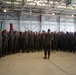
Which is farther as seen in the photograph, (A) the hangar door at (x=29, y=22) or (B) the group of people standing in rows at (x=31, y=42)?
(A) the hangar door at (x=29, y=22)

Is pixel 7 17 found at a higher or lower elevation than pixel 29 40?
higher

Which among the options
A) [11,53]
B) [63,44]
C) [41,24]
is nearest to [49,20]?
[41,24]

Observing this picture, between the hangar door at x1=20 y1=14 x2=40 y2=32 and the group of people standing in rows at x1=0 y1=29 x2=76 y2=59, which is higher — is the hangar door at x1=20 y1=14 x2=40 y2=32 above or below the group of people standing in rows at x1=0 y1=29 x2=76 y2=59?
above

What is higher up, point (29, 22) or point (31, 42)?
point (29, 22)

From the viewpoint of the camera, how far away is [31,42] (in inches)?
455

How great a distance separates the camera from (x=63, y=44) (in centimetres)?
1245

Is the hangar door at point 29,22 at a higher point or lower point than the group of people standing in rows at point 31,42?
higher

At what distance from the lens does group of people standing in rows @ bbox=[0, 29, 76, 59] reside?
9.54 metres

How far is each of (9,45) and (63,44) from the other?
4.71 meters

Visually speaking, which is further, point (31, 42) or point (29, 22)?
point (29, 22)

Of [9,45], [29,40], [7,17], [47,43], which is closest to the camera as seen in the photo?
[47,43]

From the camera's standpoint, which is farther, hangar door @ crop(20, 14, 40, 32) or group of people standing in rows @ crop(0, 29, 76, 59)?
hangar door @ crop(20, 14, 40, 32)

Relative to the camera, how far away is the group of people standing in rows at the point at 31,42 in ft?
31.3

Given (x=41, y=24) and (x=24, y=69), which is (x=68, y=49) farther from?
(x=41, y=24)
